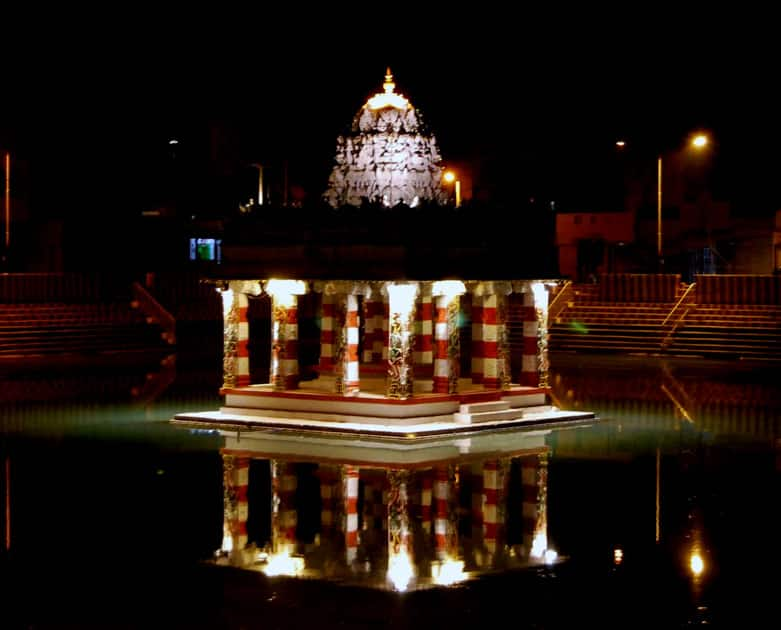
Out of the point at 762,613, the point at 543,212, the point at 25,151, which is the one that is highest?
the point at 25,151

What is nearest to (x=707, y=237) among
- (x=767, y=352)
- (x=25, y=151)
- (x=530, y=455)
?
(x=767, y=352)

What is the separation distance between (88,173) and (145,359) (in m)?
16.8

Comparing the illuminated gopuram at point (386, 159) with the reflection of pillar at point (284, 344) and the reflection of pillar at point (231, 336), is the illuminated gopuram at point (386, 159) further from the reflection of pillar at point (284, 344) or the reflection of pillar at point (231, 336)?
the reflection of pillar at point (231, 336)

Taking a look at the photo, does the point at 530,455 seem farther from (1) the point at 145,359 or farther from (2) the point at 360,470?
(1) the point at 145,359

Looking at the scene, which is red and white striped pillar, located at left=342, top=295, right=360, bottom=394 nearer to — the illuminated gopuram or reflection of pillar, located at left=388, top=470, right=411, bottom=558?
the illuminated gopuram

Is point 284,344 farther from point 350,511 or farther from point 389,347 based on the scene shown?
point 350,511

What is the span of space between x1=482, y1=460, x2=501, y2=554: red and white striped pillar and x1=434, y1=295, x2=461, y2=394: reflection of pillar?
4.11 meters

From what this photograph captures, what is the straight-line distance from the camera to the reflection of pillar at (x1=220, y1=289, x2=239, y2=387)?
28594mm

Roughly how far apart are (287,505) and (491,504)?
8.56ft

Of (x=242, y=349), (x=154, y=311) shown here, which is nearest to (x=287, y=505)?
A: (x=242, y=349)

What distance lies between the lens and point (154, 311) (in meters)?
49.2

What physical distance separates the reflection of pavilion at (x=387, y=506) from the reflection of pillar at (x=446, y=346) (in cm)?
136

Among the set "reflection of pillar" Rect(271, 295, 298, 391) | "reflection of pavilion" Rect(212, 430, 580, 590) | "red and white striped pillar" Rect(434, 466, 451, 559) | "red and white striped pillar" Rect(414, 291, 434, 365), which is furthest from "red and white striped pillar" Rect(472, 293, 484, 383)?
"red and white striped pillar" Rect(434, 466, 451, 559)

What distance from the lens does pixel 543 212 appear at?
2919 centimetres
